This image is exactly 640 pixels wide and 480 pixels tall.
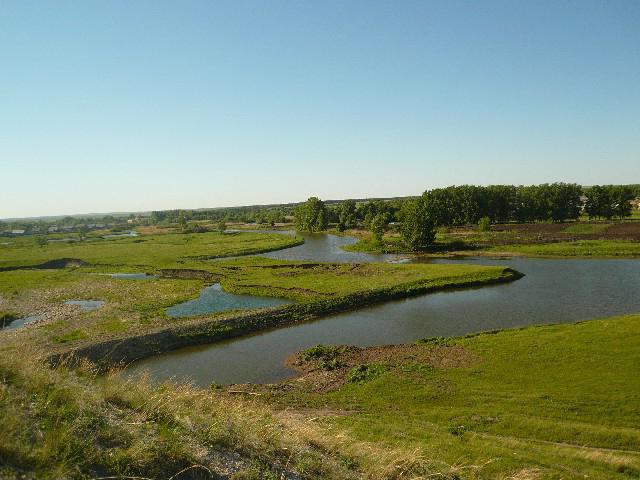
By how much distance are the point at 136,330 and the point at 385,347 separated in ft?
79.6

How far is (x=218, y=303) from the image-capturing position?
53031mm

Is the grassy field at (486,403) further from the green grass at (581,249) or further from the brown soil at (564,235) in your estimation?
the brown soil at (564,235)

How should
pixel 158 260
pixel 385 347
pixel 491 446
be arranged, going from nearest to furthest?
1. pixel 491 446
2. pixel 385 347
3. pixel 158 260

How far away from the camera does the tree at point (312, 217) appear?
165625 mm

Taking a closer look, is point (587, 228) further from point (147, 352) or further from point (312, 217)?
point (147, 352)

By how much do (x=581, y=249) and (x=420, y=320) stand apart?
194 ft

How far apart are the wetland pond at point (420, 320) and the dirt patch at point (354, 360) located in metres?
1.89

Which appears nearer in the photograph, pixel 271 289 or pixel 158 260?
pixel 271 289

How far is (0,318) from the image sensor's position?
49.2 meters

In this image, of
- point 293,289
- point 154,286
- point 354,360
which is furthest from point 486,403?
point 154,286

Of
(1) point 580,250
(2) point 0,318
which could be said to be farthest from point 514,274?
(2) point 0,318

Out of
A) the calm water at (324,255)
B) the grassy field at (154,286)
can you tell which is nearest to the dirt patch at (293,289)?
the grassy field at (154,286)

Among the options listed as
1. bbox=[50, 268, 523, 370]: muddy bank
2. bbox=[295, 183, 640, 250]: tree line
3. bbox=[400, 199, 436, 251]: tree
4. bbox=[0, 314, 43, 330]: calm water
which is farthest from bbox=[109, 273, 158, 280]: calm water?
bbox=[295, 183, 640, 250]: tree line

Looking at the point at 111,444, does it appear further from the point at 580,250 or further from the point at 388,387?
the point at 580,250
